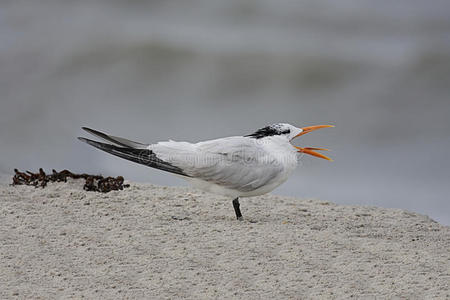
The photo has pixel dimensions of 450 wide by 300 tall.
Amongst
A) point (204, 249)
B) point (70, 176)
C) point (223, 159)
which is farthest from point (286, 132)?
point (70, 176)

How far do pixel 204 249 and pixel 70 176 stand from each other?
74.7 inches

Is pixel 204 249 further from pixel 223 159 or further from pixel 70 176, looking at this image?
pixel 70 176

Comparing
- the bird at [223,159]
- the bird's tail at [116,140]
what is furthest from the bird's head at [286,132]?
the bird's tail at [116,140]

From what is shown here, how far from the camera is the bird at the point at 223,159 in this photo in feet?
15.3

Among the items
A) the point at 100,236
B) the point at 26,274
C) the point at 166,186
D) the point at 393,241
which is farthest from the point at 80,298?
the point at 166,186

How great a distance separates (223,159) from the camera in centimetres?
470

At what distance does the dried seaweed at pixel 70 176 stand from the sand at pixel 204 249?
0.09 metres

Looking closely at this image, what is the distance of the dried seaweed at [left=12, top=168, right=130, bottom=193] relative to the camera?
18.6ft

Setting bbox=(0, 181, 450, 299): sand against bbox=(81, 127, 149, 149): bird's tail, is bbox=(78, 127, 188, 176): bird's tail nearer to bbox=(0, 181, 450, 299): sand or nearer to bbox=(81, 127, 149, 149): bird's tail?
bbox=(81, 127, 149, 149): bird's tail

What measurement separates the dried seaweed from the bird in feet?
3.57

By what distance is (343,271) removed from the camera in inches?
162

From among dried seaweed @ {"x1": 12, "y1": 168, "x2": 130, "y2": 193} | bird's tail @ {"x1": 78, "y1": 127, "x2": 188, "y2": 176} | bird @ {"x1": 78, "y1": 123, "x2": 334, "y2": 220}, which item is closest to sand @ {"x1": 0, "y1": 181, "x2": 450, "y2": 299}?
dried seaweed @ {"x1": 12, "y1": 168, "x2": 130, "y2": 193}

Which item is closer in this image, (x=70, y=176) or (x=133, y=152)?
(x=133, y=152)

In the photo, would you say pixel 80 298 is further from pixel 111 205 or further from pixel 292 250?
pixel 111 205
